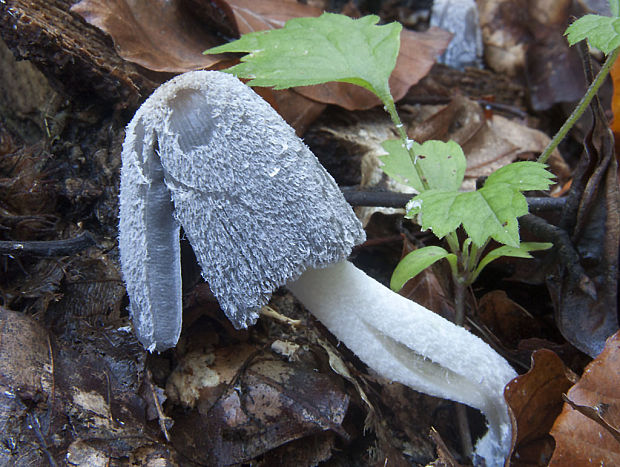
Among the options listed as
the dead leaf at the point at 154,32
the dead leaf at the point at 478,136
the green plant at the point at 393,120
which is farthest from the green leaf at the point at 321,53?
the dead leaf at the point at 478,136

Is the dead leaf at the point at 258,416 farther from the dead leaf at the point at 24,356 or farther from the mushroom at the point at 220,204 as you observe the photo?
the dead leaf at the point at 24,356

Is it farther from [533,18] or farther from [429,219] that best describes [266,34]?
[533,18]

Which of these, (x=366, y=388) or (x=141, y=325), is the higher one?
(x=141, y=325)

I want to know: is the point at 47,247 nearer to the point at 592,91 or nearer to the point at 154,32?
the point at 154,32

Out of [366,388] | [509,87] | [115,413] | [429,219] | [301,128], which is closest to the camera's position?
[429,219]

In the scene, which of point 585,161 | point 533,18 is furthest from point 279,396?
point 533,18

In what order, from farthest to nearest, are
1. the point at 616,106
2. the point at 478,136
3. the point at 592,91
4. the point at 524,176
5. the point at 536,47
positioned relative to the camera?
the point at 536,47 → the point at 478,136 → the point at 616,106 → the point at 592,91 → the point at 524,176

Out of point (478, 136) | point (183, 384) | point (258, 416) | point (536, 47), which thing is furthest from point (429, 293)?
point (536, 47)
